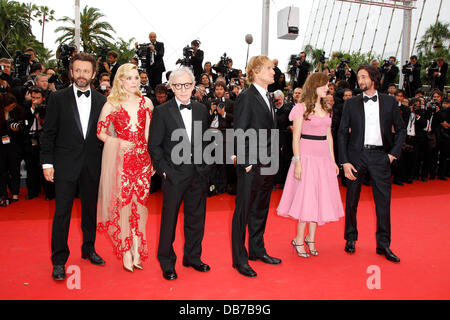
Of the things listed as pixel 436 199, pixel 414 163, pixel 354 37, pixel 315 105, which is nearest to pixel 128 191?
pixel 315 105

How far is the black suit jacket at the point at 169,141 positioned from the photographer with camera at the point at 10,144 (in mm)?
3589

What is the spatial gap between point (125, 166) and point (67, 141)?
48 cm

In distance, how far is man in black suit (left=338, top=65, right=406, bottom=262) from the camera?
3.78 m

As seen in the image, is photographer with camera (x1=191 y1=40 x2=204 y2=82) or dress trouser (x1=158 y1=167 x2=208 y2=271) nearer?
dress trouser (x1=158 y1=167 x2=208 y2=271)

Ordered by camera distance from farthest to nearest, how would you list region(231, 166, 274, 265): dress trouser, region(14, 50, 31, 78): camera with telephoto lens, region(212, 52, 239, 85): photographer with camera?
1. region(212, 52, 239, 85): photographer with camera
2. region(14, 50, 31, 78): camera with telephoto lens
3. region(231, 166, 274, 265): dress trouser

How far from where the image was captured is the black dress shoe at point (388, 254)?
367cm

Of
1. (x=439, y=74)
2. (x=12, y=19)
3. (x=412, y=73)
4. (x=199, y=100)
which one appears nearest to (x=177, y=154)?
(x=199, y=100)

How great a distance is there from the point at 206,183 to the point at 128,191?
2.06 ft

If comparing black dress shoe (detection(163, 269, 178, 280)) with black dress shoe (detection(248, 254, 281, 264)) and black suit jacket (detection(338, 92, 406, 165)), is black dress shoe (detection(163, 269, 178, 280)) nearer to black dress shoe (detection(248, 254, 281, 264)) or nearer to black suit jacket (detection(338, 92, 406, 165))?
black dress shoe (detection(248, 254, 281, 264))

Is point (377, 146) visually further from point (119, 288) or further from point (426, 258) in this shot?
point (119, 288)

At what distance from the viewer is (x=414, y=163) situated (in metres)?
8.28

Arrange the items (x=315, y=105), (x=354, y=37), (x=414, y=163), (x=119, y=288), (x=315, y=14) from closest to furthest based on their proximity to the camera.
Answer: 1. (x=119, y=288)
2. (x=315, y=105)
3. (x=414, y=163)
4. (x=354, y=37)
5. (x=315, y=14)

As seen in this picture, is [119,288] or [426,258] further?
[426,258]

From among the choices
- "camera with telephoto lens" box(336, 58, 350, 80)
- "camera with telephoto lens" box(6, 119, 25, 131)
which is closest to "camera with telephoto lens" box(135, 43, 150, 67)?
"camera with telephoto lens" box(6, 119, 25, 131)
